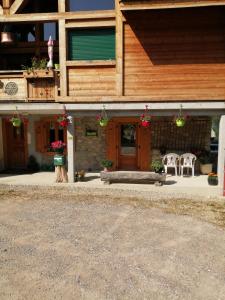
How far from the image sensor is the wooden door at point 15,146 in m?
15.4

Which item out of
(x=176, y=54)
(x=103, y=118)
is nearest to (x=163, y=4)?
(x=176, y=54)

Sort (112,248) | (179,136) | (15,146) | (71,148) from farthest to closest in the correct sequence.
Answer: (15,146) → (179,136) → (71,148) → (112,248)

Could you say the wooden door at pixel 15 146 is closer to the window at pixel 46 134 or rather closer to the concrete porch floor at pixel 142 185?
the window at pixel 46 134

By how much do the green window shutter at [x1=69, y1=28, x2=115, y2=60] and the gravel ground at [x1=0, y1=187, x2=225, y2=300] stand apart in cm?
567

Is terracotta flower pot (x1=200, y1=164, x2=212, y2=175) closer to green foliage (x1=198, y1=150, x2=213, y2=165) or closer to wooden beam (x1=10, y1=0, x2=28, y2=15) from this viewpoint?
green foliage (x1=198, y1=150, x2=213, y2=165)

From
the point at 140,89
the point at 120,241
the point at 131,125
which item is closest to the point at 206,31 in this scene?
the point at 140,89

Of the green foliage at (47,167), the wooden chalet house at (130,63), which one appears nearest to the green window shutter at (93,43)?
the wooden chalet house at (130,63)

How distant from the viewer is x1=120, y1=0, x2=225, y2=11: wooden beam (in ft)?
31.8

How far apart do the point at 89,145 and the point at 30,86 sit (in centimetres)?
429

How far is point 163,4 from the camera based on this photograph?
9.86 metres

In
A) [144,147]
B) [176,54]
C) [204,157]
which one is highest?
[176,54]

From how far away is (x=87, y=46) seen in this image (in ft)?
37.4

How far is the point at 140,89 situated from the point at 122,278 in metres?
7.74

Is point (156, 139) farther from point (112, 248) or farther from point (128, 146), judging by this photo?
point (112, 248)
